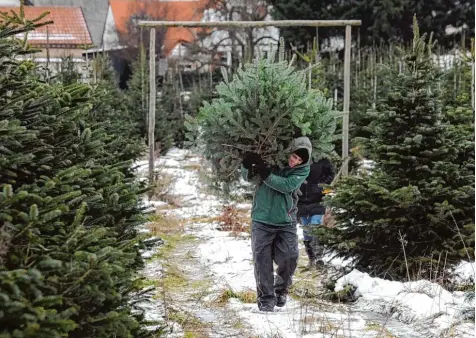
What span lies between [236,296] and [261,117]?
1.89 metres

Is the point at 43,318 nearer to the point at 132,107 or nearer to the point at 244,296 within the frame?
the point at 244,296

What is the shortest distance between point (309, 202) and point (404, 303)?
2458 mm

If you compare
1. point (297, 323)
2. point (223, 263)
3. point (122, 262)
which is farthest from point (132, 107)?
point (122, 262)

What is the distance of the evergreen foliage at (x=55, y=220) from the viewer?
2.87 meters

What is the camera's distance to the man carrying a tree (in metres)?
5.78

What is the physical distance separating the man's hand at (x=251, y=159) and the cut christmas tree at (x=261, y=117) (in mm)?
43

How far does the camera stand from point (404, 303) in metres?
5.98

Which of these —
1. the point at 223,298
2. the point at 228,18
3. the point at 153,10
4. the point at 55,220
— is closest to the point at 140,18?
the point at 153,10

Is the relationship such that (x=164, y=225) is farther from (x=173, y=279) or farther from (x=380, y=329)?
(x=380, y=329)

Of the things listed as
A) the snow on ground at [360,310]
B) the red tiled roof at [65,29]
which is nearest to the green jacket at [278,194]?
the snow on ground at [360,310]

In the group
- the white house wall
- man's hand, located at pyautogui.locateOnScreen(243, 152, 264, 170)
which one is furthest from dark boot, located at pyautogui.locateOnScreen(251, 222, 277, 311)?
the white house wall

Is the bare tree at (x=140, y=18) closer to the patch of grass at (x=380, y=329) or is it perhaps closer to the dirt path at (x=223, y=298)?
the dirt path at (x=223, y=298)

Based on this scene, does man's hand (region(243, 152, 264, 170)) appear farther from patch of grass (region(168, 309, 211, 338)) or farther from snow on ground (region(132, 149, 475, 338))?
patch of grass (region(168, 309, 211, 338))

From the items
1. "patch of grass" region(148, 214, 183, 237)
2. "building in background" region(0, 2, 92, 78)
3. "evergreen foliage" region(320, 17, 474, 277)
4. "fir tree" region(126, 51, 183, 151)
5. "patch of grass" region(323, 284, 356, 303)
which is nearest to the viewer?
"patch of grass" region(323, 284, 356, 303)
